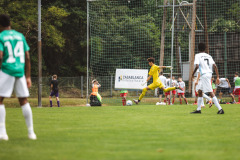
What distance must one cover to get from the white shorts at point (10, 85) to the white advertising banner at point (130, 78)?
20.1 metres

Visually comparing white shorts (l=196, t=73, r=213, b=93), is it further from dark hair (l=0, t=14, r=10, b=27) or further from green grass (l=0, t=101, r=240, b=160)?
dark hair (l=0, t=14, r=10, b=27)

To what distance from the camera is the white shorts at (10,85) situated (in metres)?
6.56

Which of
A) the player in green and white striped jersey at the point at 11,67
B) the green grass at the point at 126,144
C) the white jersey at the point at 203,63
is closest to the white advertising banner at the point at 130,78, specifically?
the white jersey at the point at 203,63

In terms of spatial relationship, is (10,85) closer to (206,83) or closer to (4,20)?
(4,20)

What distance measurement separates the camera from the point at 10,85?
6.60 metres

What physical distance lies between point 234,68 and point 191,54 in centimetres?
1088

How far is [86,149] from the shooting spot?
5.61m

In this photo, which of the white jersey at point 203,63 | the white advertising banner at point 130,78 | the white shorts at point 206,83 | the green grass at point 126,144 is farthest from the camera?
the white advertising banner at point 130,78

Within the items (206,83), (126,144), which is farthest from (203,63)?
(126,144)

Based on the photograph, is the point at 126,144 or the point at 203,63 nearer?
the point at 126,144

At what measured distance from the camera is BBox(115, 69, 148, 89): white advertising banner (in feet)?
88.0

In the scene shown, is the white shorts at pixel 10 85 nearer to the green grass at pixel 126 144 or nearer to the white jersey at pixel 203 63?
the green grass at pixel 126 144

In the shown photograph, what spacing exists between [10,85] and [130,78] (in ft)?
67.3

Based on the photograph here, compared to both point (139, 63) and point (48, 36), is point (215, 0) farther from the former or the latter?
point (48, 36)
